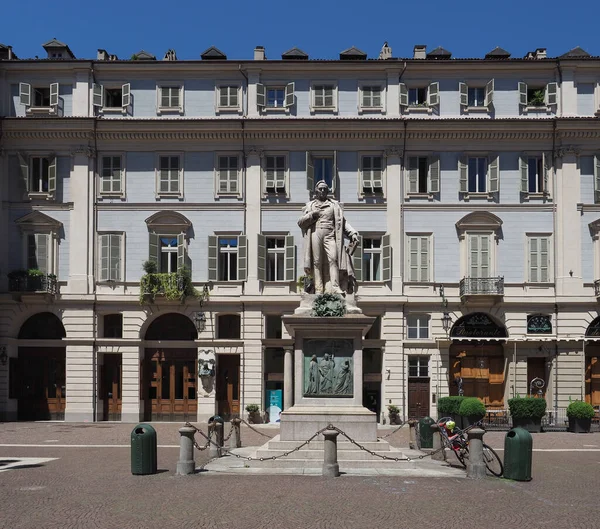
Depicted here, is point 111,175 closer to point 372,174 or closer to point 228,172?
point 228,172

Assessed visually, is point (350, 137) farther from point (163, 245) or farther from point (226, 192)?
point (163, 245)

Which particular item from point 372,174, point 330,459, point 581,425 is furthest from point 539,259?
point 330,459

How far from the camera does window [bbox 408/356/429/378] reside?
3969cm

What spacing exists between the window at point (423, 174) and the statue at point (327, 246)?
66.2ft

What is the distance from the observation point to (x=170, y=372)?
40375 millimetres

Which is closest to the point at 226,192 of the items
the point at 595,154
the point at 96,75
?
the point at 96,75

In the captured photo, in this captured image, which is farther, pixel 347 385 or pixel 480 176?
pixel 480 176

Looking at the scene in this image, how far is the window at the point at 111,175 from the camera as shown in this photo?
40719 mm

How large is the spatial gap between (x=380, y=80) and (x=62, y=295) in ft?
57.4

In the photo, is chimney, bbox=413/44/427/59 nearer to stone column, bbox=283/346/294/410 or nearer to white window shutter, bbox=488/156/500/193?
white window shutter, bbox=488/156/500/193

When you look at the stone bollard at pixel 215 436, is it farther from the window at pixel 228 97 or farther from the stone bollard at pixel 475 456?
the window at pixel 228 97

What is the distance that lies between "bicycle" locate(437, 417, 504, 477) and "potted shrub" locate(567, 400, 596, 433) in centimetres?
1406

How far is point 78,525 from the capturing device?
42.5 feet

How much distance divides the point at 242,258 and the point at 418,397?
396 inches
